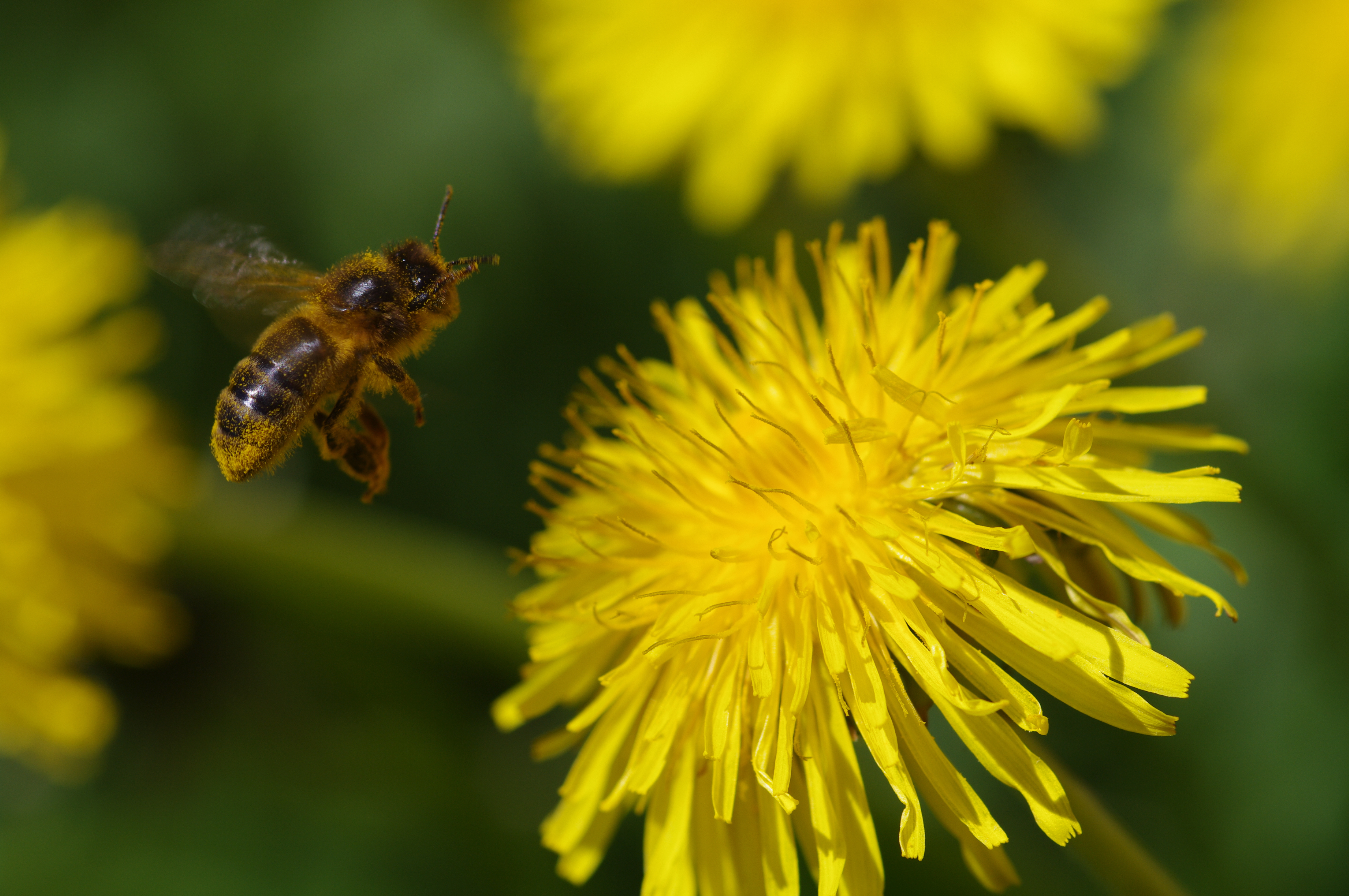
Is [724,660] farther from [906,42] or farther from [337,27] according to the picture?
[337,27]

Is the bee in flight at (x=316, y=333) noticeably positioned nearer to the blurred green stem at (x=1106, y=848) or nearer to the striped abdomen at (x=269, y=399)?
the striped abdomen at (x=269, y=399)

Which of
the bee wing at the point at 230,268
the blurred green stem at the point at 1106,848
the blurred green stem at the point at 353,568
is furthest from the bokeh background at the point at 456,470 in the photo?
the blurred green stem at the point at 1106,848

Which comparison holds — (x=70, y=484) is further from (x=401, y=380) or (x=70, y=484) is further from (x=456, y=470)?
(x=401, y=380)

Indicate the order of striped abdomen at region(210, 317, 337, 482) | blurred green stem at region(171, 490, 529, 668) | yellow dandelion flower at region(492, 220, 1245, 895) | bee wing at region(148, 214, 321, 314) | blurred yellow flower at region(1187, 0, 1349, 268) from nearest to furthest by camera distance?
yellow dandelion flower at region(492, 220, 1245, 895)
striped abdomen at region(210, 317, 337, 482)
bee wing at region(148, 214, 321, 314)
blurred green stem at region(171, 490, 529, 668)
blurred yellow flower at region(1187, 0, 1349, 268)

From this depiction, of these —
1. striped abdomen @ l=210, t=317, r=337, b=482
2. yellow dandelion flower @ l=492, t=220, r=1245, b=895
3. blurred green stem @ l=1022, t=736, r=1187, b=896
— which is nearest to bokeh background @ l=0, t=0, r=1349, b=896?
striped abdomen @ l=210, t=317, r=337, b=482

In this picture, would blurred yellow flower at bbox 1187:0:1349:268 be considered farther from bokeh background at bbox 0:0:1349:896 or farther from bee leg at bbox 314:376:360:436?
bee leg at bbox 314:376:360:436

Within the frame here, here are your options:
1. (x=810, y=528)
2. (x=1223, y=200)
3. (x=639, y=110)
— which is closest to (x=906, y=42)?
(x=639, y=110)

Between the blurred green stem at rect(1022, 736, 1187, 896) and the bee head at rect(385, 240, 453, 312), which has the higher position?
the bee head at rect(385, 240, 453, 312)

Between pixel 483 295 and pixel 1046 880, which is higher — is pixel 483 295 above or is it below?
above
